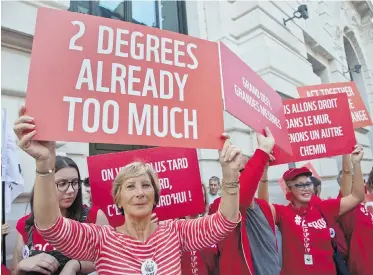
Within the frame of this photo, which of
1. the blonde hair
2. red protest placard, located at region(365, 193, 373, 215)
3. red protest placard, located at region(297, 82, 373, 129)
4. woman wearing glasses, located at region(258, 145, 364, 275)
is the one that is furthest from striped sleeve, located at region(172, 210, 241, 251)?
red protest placard, located at region(297, 82, 373, 129)

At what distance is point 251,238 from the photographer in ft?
5.39

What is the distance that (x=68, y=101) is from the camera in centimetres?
118

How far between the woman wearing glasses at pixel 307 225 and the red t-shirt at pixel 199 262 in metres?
0.48

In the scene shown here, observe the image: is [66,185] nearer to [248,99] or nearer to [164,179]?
[164,179]

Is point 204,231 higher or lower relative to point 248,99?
lower

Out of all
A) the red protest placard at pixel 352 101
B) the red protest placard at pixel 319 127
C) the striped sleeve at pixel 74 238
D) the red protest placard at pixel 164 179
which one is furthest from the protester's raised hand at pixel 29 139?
the red protest placard at pixel 352 101

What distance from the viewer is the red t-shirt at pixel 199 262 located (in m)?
1.70

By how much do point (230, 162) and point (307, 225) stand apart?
3.23 ft

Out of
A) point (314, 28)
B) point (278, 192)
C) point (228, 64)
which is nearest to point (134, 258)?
point (228, 64)

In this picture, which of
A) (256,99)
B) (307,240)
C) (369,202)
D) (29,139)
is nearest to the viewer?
(29,139)

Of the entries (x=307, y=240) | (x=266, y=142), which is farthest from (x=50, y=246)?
(x=307, y=240)

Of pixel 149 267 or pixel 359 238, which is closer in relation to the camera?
pixel 149 267

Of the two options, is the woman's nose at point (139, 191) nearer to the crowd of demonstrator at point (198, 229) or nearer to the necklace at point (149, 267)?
the crowd of demonstrator at point (198, 229)

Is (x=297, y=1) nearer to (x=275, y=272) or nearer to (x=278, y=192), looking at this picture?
(x=278, y=192)
